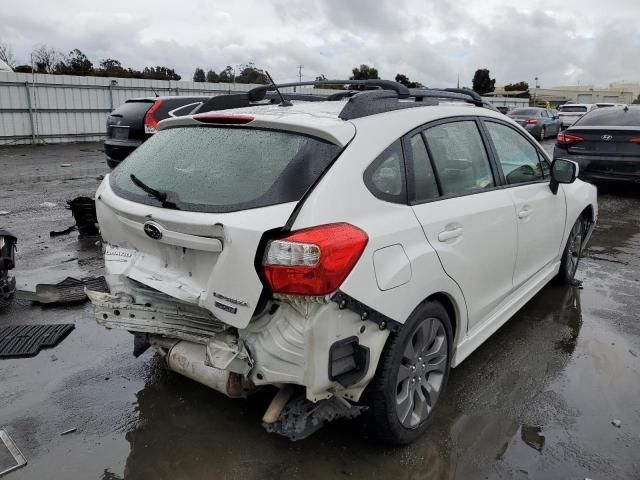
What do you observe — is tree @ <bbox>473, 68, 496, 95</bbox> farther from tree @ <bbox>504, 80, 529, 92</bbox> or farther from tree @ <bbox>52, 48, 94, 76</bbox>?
tree @ <bbox>52, 48, 94, 76</bbox>

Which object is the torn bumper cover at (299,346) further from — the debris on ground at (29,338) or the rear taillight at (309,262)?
the debris on ground at (29,338)

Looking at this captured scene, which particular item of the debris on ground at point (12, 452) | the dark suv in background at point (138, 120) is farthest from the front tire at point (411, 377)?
the dark suv in background at point (138, 120)

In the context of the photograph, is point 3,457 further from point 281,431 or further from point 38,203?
point 38,203

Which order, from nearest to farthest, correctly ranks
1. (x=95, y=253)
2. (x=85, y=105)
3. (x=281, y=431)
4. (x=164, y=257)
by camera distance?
1. (x=281, y=431)
2. (x=164, y=257)
3. (x=95, y=253)
4. (x=85, y=105)

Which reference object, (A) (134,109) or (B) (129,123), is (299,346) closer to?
(B) (129,123)

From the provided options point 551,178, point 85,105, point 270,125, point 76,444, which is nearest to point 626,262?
point 551,178

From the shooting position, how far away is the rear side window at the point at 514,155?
3.72m

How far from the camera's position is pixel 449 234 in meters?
2.87

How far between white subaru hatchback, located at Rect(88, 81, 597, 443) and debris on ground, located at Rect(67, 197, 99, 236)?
3768 mm

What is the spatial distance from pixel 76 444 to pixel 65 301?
6.72 ft

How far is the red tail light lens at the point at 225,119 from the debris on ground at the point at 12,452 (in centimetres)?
197

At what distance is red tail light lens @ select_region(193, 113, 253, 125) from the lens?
9.26 ft

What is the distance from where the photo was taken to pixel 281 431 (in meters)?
2.49

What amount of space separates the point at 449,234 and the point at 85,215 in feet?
17.1
